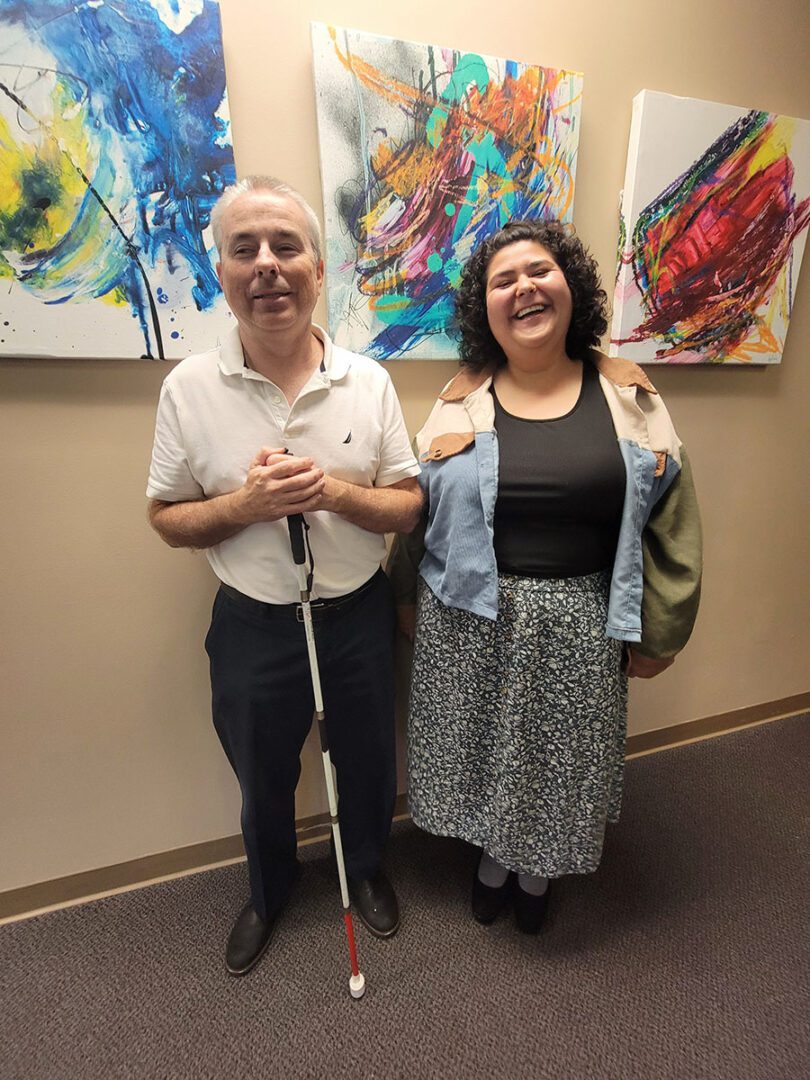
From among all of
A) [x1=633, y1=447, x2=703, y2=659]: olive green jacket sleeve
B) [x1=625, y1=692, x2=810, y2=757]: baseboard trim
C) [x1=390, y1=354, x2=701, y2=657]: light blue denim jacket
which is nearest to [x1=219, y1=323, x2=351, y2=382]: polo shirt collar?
[x1=390, y1=354, x2=701, y2=657]: light blue denim jacket

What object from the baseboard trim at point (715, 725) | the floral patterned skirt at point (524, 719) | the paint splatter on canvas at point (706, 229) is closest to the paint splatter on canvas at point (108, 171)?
the floral patterned skirt at point (524, 719)

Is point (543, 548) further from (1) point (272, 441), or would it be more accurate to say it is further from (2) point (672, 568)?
(1) point (272, 441)

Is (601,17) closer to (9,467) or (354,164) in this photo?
(354,164)

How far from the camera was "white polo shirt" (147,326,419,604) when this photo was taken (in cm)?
99

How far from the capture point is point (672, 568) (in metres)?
1.16

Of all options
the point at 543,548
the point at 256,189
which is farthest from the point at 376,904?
the point at 256,189

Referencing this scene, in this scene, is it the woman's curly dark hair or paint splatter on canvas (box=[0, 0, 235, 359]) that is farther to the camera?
the woman's curly dark hair

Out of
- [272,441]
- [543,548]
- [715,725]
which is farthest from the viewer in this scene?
[715,725]

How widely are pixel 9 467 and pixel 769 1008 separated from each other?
7.34ft

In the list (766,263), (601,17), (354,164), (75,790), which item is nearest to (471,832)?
(75,790)

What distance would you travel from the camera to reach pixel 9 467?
1.17 meters

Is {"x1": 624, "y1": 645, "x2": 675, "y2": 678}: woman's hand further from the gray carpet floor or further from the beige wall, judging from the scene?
the beige wall

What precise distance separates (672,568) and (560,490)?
1.16 ft

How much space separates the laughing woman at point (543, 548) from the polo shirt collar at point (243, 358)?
27 cm
